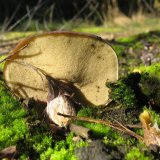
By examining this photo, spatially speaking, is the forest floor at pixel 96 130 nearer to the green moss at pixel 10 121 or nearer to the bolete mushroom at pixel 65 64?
the green moss at pixel 10 121

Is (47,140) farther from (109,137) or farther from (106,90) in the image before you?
(106,90)

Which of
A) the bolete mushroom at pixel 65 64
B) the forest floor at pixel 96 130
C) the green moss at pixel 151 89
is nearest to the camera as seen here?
the forest floor at pixel 96 130

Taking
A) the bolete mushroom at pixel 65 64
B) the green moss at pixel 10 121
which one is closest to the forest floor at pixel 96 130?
the green moss at pixel 10 121

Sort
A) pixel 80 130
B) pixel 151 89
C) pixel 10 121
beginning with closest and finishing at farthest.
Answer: pixel 80 130
pixel 10 121
pixel 151 89

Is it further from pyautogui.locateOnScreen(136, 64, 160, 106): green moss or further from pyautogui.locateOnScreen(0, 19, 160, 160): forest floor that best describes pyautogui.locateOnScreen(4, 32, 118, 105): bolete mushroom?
pyautogui.locateOnScreen(136, 64, 160, 106): green moss

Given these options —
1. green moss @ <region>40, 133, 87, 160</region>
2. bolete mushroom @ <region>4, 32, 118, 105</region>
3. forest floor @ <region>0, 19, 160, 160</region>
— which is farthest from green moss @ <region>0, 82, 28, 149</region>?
green moss @ <region>40, 133, 87, 160</region>

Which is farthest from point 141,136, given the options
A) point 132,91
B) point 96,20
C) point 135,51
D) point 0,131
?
point 96,20

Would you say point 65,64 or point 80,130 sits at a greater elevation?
point 65,64

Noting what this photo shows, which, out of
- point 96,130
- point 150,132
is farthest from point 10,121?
point 150,132

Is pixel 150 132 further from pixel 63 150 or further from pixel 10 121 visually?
Result: pixel 10 121
